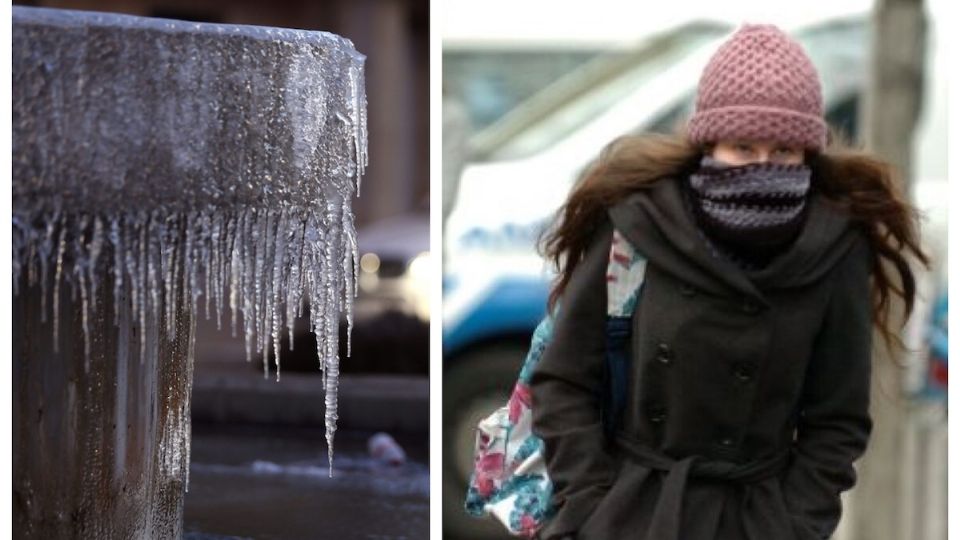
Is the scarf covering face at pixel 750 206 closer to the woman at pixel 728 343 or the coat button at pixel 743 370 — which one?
the woman at pixel 728 343

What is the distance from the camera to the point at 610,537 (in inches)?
115

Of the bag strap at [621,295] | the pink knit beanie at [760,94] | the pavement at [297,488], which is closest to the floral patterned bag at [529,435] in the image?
the bag strap at [621,295]

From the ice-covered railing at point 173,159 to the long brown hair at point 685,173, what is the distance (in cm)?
66

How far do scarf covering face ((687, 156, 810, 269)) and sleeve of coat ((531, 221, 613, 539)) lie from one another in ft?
0.67

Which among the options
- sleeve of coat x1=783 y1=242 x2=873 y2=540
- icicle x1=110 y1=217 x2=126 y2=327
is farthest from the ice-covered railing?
sleeve of coat x1=783 y1=242 x2=873 y2=540

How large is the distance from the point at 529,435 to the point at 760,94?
75cm

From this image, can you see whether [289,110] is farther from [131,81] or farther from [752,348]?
[752,348]

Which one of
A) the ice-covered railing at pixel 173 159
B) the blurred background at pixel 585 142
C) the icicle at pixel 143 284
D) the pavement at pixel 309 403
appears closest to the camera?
the ice-covered railing at pixel 173 159

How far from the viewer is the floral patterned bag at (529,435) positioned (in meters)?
2.96

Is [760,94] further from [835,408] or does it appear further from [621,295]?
[835,408]

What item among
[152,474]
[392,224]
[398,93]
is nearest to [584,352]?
[152,474]

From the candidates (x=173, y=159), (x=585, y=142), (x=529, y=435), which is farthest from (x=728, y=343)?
(x=585, y=142)

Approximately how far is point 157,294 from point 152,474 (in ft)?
1.67

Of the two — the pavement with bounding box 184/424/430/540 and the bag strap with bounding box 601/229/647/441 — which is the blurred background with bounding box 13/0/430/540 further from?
the bag strap with bounding box 601/229/647/441
